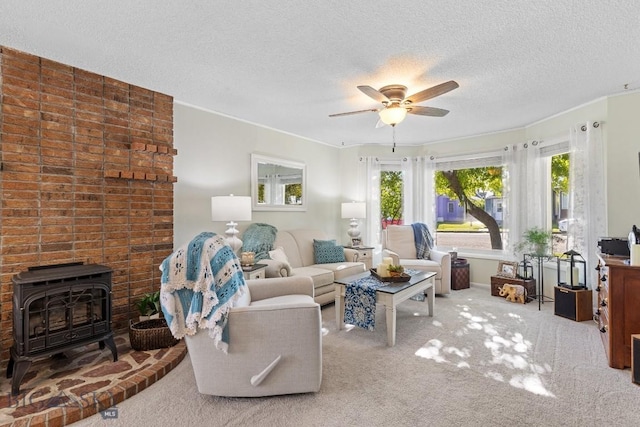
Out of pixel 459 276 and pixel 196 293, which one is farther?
pixel 459 276

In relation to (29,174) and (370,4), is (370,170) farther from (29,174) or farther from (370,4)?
(29,174)

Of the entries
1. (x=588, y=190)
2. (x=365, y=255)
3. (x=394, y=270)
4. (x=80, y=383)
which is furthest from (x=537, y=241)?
(x=80, y=383)

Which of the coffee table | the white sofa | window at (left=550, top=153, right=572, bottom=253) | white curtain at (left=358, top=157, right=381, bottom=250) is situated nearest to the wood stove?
the white sofa

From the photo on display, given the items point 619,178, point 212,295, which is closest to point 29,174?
point 212,295

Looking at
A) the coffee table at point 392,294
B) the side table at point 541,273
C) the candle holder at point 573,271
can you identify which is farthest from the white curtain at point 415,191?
the coffee table at point 392,294

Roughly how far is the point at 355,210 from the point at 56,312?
13.0ft

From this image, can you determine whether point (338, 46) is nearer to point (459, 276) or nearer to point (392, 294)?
point (392, 294)

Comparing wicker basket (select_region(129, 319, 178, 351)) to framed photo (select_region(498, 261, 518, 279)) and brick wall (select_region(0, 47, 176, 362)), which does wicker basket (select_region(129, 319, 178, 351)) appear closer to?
brick wall (select_region(0, 47, 176, 362))

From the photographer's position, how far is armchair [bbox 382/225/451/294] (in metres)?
4.52

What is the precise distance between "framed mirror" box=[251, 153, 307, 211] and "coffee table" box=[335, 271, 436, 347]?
6.20 feet

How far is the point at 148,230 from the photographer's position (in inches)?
131

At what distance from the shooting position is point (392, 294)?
2938mm

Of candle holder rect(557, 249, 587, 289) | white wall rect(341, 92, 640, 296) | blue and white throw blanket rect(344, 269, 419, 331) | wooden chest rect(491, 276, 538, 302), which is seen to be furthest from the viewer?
wooden chest rect(491, 276, 538, 302)

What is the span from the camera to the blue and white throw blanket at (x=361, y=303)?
3.03 meters
